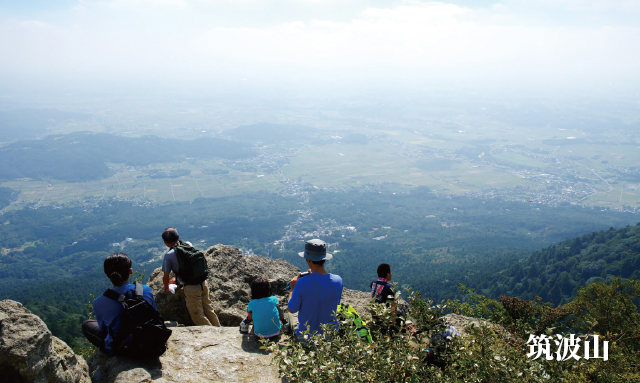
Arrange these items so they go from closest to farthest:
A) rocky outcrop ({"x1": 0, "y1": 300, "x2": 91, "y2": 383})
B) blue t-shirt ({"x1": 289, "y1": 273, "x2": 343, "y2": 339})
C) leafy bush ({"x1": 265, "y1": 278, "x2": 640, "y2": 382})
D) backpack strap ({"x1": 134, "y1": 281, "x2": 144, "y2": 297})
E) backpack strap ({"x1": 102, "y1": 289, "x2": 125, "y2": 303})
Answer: leafy bush ({"x1": 265, "y1": 278, "x2": 640, "y2": 382}), rocky outcrop ({"x1": 0, "y1": 300, "x2": 91, "y2": 383}), backpack strap ({"x1": 102, "y1": 289, "x2": 125, "y2": 303}), backpack strap ({"x1": 134, "y1": 281, "x2": 144, "y2": 297}), blue t-shirt ({"x1": 289, "y1": 273, "x2": 343, "y2": 339})

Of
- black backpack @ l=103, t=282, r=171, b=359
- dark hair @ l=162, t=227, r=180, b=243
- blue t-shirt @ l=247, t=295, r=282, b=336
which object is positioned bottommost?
blue t-shirt @ l=247, t=295, r=282, b=336

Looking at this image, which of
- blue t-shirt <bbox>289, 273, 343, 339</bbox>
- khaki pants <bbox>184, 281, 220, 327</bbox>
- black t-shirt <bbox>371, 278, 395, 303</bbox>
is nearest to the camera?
blue t-shirt <bbox>289, 273, 343, 339</bbox>

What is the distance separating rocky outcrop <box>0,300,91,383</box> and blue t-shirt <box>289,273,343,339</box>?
3.09 m

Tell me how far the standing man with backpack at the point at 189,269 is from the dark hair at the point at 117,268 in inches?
64.4

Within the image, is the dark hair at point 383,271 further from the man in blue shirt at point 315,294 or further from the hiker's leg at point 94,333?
the hiker's leg at point 94,333

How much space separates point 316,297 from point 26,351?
11.7 ft

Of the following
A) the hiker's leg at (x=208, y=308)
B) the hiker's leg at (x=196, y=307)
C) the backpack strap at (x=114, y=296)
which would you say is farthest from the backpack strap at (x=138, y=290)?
the hiker's leg at (x=208, y=308)

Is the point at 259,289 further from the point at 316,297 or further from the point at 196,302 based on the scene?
the point at 196,302

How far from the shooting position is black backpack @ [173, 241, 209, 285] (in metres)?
6.95

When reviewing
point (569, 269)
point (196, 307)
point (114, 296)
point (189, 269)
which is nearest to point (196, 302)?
point (196, 307)

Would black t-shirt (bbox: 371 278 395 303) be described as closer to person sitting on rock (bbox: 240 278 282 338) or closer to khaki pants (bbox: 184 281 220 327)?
person sitting on rock (bbox: 240 278 282 338)

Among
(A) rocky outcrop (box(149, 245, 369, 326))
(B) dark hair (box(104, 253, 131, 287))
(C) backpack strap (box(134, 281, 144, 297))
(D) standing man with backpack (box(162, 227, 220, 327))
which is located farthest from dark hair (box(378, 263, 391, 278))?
(B) dark hair (box(104, 253, 131, 287))

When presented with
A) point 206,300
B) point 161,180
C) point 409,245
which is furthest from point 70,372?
point 161,180

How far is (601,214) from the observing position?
134750 millimetres
